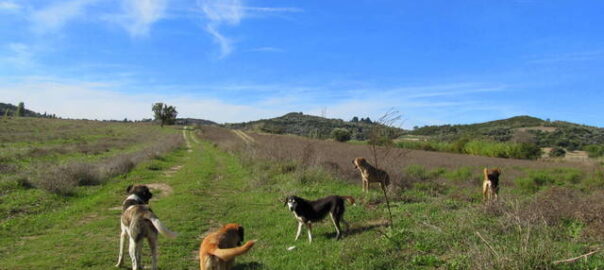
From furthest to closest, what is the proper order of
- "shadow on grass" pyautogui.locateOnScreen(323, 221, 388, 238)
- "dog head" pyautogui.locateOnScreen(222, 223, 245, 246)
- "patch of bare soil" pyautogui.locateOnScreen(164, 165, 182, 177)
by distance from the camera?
1. "patch of bare soil" pyautogui.locateOnScreen(164, 165, 182, 177)
2. "shadow on grass" pyautogui.locateOnScreen(323, 221, 388, 238)
3. "dog head" pyautogui.locateOnScreen(222, 223, 245, 246)

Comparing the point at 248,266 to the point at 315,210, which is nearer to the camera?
the point at 248,266

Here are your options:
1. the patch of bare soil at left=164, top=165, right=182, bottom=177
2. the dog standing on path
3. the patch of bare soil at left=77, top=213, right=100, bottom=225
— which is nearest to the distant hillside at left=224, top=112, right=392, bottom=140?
the patch of bare soil at left=164, top=165, right=182, bottom=177

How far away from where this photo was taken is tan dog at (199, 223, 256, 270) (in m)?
4.58

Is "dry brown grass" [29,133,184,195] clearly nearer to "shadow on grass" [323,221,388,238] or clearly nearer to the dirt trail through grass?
the dirt trail through grass

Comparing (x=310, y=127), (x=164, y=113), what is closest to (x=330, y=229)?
(x=310, y=127)

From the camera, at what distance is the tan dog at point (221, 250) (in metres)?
4.58

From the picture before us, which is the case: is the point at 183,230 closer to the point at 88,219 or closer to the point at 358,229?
the point at 88,219

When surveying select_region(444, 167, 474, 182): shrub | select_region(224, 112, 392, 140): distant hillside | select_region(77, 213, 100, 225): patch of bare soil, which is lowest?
select_region(77, 213, 100, 225): patch of bare soil

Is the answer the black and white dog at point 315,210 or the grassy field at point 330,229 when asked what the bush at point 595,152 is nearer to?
the grassy field at point 330,229

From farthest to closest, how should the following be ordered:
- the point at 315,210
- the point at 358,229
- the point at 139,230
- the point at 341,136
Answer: the point at 341,136, the point at 358,229, the point at 315,210, the point at 139,230

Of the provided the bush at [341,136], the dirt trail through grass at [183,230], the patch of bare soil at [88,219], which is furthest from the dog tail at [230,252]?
the bush at [341,136]

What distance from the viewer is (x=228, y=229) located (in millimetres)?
5969

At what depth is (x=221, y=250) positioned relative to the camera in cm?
482

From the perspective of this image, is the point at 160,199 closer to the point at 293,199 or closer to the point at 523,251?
the point at 293,199
